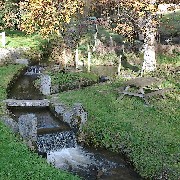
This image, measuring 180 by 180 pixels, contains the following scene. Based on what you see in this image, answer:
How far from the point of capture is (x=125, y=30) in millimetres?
27375

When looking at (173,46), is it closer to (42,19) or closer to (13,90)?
(42,19)

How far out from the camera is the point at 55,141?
17609mm

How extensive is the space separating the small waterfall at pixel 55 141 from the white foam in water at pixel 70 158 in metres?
0.24

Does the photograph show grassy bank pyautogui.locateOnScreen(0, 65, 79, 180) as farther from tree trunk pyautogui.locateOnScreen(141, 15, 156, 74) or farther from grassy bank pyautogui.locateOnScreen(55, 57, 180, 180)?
tree trunk pyautogui.locateOnScreen(141, 15, 156, 74)

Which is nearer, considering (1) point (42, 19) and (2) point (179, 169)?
(2) point (179, 169)

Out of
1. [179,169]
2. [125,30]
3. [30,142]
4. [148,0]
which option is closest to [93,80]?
[125,30]

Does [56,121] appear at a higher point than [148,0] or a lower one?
lower

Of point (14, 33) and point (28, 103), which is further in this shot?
point (14, 33)

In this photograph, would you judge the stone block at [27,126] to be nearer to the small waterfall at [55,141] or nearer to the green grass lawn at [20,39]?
the small waterfall at [55,141]

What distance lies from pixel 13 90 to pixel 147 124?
10.1 meters

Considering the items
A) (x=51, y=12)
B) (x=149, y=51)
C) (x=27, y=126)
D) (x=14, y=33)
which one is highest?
(x=51, y=12)

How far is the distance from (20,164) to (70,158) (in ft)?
11.9

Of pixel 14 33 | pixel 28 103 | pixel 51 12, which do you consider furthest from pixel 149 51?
pixel 14 33

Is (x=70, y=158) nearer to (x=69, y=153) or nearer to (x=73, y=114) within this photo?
(x=69, y=153)
